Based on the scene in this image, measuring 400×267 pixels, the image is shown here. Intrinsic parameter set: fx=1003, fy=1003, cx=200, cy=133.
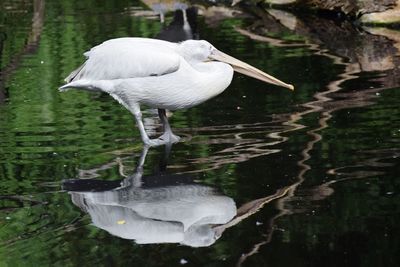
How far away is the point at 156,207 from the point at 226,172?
807mm

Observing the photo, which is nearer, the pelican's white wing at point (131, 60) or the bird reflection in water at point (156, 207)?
the bird reflection in water at point (156, 207)

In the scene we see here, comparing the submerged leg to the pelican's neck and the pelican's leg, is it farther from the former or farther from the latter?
the pelican's neck

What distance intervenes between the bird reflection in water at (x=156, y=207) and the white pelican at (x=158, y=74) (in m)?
0.66

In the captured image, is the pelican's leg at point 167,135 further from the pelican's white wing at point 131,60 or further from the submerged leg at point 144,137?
the pelican's white wing at point 131,60

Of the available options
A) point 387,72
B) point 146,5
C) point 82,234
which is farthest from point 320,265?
point 146,5

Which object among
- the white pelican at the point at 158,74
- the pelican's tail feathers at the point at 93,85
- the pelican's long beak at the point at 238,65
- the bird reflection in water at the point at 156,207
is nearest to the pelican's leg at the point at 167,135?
the white pelican at the point at 158,74

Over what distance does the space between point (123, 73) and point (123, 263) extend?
7.92 ft

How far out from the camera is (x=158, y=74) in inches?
268

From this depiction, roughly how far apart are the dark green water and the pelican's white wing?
1.77ft

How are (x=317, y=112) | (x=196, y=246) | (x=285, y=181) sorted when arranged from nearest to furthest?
(x=196, y=246) < (x=285, y=181) < (x=317, y=112)

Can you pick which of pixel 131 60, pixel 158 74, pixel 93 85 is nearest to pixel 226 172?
pixel 158 74

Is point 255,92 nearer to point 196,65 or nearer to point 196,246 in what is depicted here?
point 196,65

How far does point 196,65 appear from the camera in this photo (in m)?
7.00

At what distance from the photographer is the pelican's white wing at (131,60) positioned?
677cm
